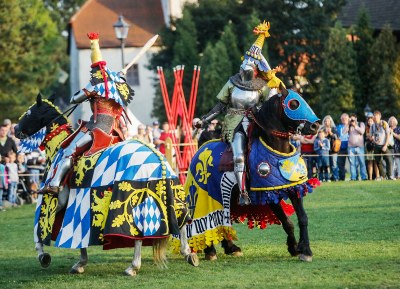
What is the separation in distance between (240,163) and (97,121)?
77.2 inches

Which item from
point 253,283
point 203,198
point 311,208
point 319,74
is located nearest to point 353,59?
point 319,74

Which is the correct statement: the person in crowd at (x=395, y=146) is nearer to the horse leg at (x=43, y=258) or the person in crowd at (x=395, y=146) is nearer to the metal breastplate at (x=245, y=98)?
the metal breastplate at (x=245, y=98)

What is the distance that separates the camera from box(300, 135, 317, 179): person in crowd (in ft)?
91.1

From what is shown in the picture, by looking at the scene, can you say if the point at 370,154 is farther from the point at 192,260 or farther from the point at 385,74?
the point at 192,260

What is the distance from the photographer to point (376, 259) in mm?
12250

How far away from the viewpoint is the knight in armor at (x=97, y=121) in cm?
1258

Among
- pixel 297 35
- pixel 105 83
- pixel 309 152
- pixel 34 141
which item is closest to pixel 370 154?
pixel 309 152

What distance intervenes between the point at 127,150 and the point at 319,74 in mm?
38007

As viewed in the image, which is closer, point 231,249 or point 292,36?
point 231,249

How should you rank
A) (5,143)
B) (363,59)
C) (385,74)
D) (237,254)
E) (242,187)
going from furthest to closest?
(363,59) → (385,74) → (5,143) → (237,254) → (242,187)

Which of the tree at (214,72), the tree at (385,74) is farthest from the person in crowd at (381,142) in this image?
the tree at (214,72)

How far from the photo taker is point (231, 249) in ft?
45.5

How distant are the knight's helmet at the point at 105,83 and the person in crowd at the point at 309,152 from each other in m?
15.2

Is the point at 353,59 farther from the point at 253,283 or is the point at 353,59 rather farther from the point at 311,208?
the point at 253,283
